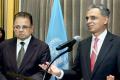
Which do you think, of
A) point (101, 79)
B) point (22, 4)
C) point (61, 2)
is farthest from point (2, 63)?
point (22, 4)

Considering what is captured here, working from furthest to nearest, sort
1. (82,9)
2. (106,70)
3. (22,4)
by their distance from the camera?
(22,4) < (82,9) < (106,70)

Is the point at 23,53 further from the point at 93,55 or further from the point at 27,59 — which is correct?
the point at 93,55

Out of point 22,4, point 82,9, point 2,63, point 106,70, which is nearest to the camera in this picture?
point 106,70

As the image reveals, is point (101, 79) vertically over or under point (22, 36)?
under

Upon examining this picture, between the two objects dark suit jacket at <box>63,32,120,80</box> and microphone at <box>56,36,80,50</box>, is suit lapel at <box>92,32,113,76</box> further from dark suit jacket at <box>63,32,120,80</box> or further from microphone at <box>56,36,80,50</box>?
microphone at <box>56,36,80,50</box>

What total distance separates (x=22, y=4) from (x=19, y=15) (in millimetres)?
1998

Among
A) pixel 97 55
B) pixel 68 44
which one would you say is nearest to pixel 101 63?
pixel 97 55

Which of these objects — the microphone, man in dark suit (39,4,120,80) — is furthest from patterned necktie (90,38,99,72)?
the microphone

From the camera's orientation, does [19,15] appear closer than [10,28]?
Yes

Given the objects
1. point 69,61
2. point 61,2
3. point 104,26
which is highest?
point 61,2

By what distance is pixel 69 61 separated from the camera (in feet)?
14.3

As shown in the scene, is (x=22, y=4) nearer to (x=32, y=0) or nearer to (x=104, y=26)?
(x=32, y=0)

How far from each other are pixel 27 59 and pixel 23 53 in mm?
90

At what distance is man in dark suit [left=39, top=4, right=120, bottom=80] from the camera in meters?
2.67
